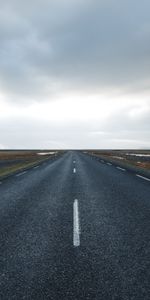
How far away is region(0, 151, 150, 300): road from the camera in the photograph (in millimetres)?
3801

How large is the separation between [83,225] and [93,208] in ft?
6.43

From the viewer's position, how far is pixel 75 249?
17.1 feet

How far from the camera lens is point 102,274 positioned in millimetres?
4191

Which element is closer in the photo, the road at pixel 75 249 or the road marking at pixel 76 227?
the road at pixel 75 249

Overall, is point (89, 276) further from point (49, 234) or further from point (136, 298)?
point (49, 234)

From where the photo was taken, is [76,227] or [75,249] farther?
[76,227]

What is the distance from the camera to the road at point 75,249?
3801 millimetres

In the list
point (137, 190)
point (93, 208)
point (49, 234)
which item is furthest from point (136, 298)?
point (137, 190)

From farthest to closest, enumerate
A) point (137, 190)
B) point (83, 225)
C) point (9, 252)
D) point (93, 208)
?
1. point (137, 190)
2. point (93, 208)
3. point (83, 225)
4. point (9, 252)

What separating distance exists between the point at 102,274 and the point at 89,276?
193 mm

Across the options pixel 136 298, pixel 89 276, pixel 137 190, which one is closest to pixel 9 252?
pixel 89 276

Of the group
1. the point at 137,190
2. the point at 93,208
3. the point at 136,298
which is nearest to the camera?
the point at 136,298

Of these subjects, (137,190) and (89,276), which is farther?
(137,190)

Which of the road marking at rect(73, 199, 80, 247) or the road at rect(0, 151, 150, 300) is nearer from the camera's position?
the road at rect(0, 151, 150, 300)
